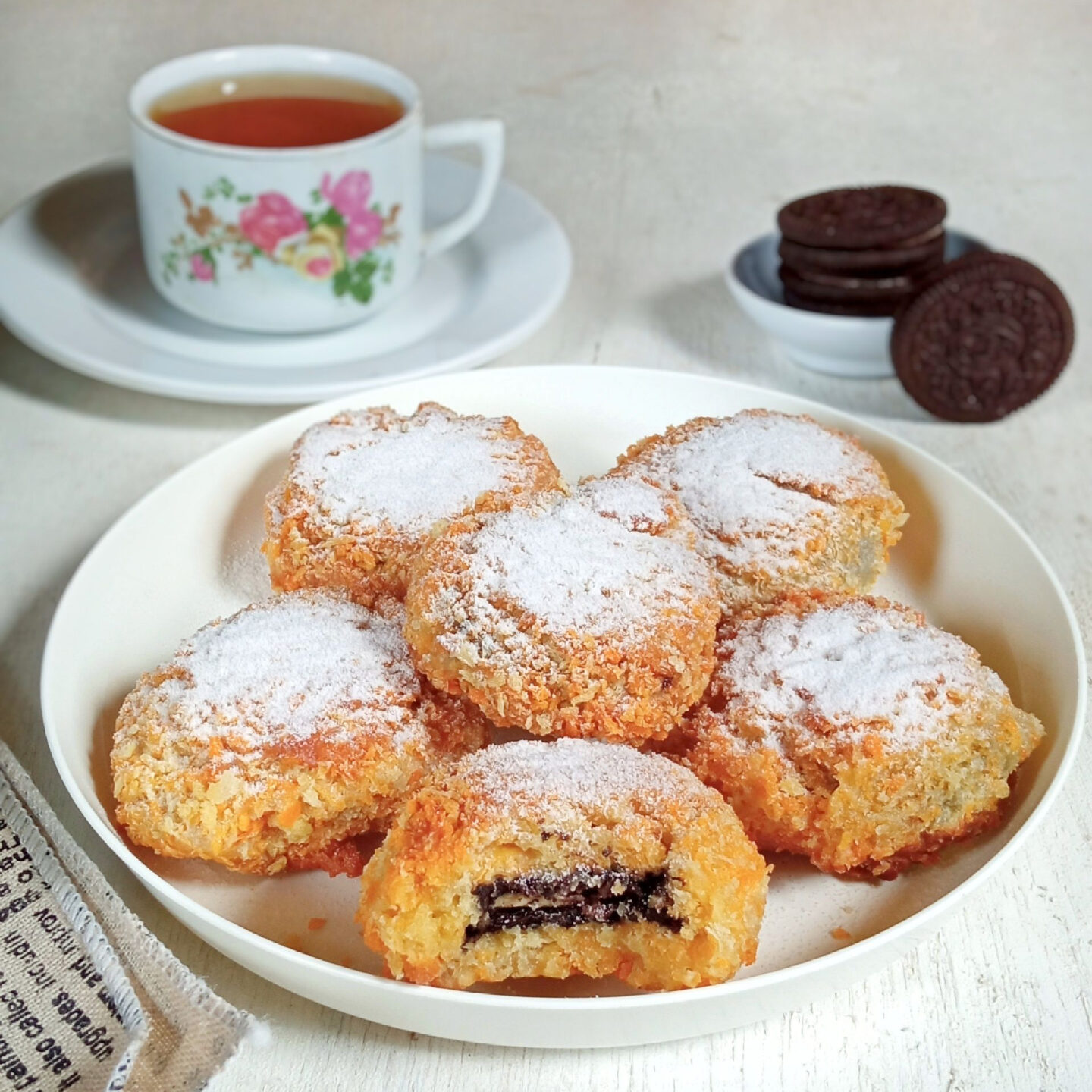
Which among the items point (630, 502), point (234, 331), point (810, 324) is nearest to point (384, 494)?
point (630, 502)

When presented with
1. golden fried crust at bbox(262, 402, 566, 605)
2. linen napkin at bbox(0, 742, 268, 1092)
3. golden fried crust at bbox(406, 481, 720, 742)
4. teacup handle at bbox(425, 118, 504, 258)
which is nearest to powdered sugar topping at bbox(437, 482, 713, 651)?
golden fried crust at bbox(406, 481, 720, 742)

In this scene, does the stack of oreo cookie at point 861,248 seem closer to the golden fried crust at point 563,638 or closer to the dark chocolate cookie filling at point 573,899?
the golden fried crust at point 563,638

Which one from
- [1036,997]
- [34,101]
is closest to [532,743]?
[1036,997]

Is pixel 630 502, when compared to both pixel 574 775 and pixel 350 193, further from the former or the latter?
pixel 350 193

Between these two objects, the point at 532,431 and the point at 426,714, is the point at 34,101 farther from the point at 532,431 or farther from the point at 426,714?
the point at 426,714

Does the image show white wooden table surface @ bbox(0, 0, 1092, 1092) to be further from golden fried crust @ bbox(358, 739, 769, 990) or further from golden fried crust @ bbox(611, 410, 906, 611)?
golden fried crust @ bbox(611, 410, 906, 611)

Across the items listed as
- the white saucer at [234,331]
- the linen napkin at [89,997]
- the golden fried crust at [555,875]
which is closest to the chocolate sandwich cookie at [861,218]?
the white saucer at [234,331]
